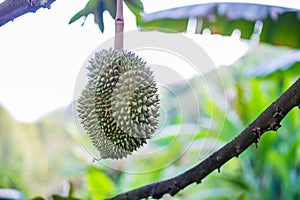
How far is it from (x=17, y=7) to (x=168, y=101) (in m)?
0.18

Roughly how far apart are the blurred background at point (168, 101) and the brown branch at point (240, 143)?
1.2 inches

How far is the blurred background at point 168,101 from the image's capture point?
0.48m

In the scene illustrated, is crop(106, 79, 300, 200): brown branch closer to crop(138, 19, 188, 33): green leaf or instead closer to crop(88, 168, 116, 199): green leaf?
crop(138, 19, 188, 33): green leaf

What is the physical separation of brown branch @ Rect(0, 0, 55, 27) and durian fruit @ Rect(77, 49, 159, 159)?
2.5 inches

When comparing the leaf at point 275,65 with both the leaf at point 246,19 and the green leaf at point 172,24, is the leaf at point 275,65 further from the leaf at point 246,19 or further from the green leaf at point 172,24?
the green leaf at point 172,24

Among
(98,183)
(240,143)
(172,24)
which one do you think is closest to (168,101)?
(240,143)

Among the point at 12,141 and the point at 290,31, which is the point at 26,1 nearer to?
the point at 290,31

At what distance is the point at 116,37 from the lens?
0.39m

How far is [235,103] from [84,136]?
970 millimetres

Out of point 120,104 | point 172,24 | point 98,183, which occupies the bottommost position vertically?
point 98,183

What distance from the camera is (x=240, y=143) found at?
0.47 metres

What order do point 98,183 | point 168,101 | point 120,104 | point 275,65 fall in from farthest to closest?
point 98,183, point 275,65, point 168,101, point 120,104

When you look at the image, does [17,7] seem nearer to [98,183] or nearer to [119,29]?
[119,29]

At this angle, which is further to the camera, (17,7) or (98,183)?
(98,183)
